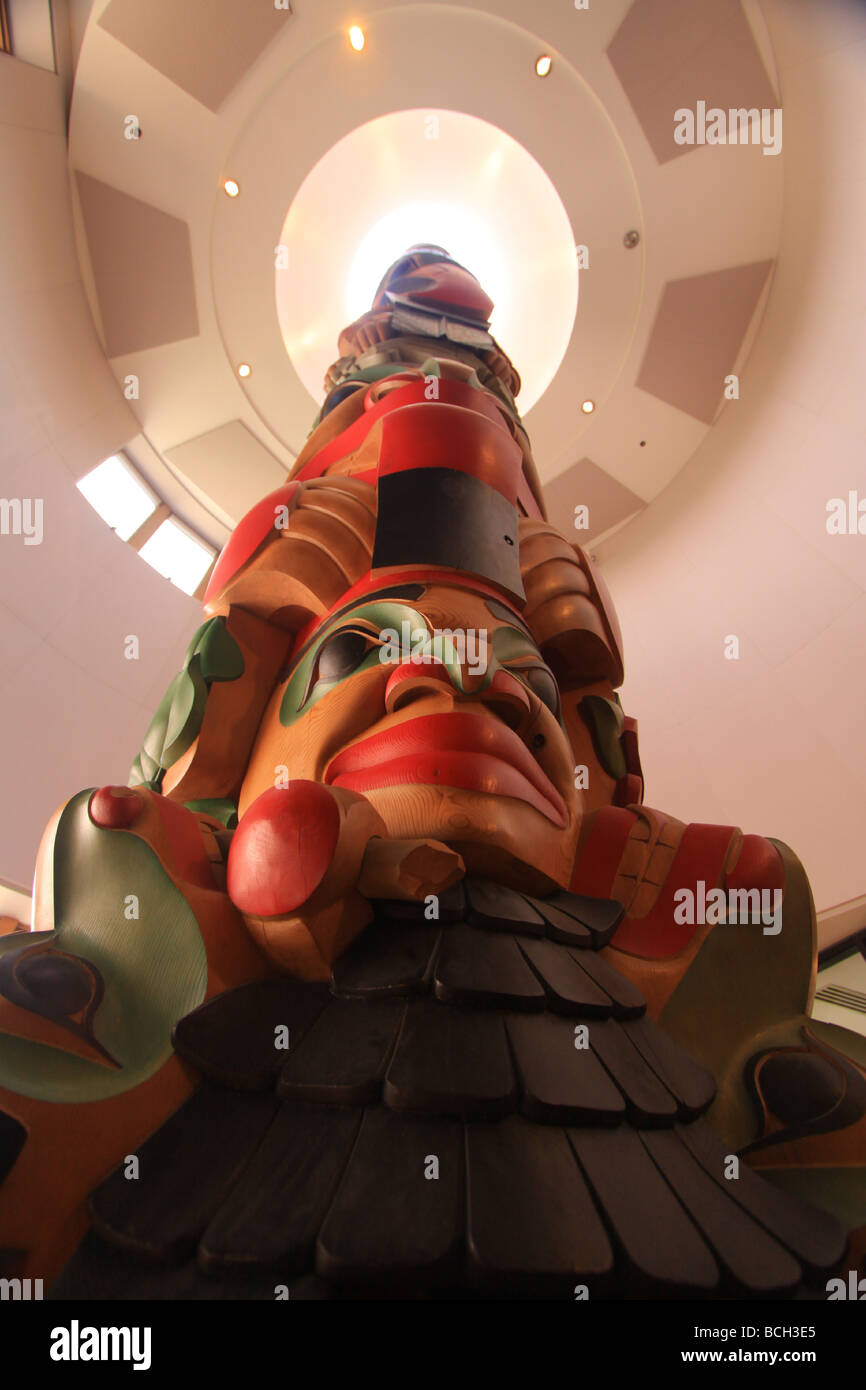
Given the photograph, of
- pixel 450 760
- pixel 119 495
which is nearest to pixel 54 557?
pixel 119 495

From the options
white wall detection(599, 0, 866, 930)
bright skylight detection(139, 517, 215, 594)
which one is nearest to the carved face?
white wall detection(599, 0, 866, 930)

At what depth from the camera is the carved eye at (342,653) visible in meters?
1.60

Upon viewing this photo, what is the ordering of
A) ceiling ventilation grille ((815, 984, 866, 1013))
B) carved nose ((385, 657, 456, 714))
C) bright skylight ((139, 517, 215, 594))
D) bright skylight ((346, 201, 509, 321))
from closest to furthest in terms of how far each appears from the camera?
carved nose ((385, 657, 456, 714)), ceiling ventilation grille ((815, 984, 866, 1013)), bright skylight ((139, 517, 215, 594)), bright skylight ((346, 201, 509, 321))

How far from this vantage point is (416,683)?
4.67ft

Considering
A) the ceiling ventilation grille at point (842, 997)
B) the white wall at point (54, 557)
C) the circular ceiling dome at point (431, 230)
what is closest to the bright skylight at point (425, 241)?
the circular ceiling dome at point (431, 230)

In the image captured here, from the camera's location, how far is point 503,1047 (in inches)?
35.8

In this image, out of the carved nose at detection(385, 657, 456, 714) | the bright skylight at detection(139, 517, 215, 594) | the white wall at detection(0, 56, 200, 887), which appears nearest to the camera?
the carved nose at detection(385, 657, 456, 714)

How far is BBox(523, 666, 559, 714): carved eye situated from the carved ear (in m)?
0.39

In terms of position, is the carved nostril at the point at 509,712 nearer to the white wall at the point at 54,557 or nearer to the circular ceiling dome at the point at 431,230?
the white wall at the point at 54,557

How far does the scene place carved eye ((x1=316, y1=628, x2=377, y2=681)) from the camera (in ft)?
5.25

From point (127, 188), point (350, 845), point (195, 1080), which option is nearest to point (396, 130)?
point (127, 188)

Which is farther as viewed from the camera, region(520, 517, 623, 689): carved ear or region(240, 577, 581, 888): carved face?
region(520, 517, 623, 689): carved ear

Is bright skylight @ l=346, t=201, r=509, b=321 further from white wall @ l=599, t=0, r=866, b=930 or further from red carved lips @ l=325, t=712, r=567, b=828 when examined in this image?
red carved lips @ l=325, t=712, r=567, b=828

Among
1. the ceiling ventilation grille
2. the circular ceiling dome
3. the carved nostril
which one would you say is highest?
the circular ceiling dome
